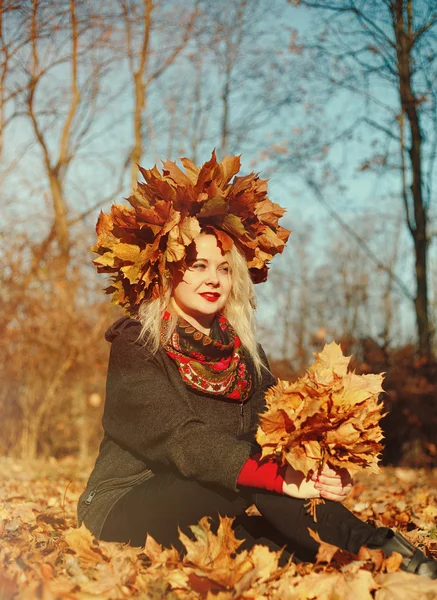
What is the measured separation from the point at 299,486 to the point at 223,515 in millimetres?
349

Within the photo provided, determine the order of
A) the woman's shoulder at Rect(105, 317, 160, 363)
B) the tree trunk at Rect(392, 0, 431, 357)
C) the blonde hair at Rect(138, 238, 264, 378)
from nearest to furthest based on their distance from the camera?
the woman's shoulder at Rect(105, 317, 160, 363), the blonde hair at Rect(138, 238, 264, 378), the tree trunk at Rect(392, 0, 431, 357)

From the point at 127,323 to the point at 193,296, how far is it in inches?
13.1

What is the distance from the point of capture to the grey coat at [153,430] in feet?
7.26

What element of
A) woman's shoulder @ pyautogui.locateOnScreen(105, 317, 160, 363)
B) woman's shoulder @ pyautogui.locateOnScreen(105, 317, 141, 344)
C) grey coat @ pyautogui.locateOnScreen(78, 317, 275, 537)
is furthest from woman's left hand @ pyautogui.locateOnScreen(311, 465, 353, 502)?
woman's shoulder @ pyautogui.locateOnScreen(105, 317, 141, 344)

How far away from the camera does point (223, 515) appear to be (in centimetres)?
230

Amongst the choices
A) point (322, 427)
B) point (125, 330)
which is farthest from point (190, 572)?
point (125, 330)

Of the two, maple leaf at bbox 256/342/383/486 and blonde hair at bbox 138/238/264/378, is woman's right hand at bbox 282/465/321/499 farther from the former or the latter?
blonde hair at bbox 138/238/264/378

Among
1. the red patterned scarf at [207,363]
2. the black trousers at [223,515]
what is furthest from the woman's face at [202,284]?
the black trousers at [223,515]

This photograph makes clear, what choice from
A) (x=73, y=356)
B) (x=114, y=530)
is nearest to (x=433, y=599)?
(x=114, y=530)

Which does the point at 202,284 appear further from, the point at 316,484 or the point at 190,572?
the point at 190,572

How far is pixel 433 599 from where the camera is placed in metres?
1.82

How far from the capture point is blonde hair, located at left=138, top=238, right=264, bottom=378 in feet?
8.91

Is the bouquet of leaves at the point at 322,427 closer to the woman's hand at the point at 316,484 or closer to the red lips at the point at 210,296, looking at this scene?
the woman's hand at the point at 316,484

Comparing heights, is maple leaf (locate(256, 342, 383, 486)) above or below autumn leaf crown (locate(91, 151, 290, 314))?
below
